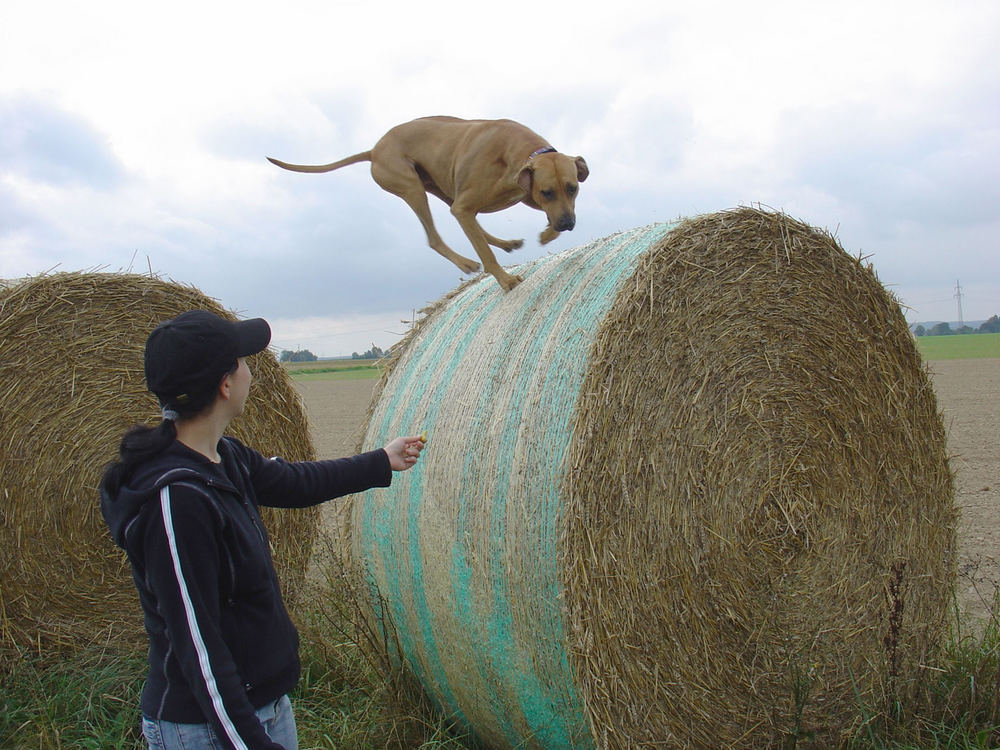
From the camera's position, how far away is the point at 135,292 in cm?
462

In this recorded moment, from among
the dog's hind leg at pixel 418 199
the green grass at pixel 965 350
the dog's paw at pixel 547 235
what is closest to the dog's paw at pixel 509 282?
the dog's paw at pixel 547 235

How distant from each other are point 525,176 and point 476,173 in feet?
1.02

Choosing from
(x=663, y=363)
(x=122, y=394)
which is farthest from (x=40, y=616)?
(x=663, y=363)

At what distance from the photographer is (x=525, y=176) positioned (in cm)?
347

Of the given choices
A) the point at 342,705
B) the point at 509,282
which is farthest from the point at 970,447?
the point at 342,705

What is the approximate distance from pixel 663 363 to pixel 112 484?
187cm

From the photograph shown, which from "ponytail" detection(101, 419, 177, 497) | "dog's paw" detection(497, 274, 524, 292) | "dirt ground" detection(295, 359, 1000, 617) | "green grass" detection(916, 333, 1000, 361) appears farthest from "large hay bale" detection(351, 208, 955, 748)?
"green grass" detection(916, 333, 1000, 361)

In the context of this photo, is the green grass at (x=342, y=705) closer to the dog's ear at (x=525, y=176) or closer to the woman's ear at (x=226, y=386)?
the woman's ear at (x=226, y=386)

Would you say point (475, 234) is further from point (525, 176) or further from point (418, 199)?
point (418, 199)

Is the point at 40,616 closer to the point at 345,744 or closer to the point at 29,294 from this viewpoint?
the point at 29,294

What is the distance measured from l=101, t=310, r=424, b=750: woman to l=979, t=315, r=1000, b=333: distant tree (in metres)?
97.5

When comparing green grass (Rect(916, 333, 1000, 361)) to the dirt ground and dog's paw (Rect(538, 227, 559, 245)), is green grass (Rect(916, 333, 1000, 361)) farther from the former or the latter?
dog's paw (Rect(538, 227, 559, 245))

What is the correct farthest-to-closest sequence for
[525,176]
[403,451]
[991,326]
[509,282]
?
[991,326], [509,282], [525,176], [403,451]

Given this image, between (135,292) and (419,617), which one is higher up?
(135,292)
